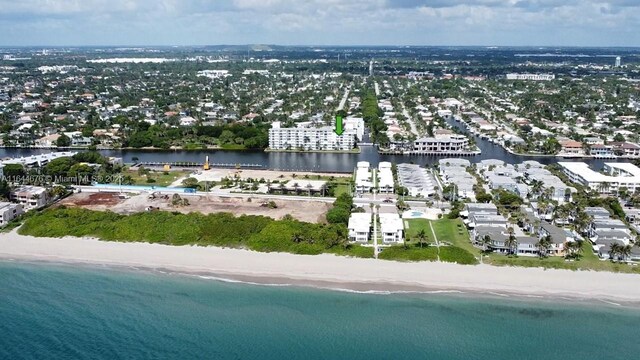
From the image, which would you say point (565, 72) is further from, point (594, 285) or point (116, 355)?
point (116, 355)

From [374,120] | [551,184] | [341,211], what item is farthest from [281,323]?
[374,120]

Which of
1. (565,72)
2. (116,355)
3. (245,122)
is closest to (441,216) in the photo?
(116,355)

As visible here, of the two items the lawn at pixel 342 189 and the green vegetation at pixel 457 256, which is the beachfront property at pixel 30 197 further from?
the green vegetation at pixel 457 256

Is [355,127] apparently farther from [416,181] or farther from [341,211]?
[341,211]

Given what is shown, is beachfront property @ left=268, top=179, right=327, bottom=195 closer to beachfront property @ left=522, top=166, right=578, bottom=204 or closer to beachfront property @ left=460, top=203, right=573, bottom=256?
beachfront property @ left=460, top=203, right=573, bottom=256

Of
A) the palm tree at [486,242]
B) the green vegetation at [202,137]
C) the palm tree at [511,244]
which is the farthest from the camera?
the green vegetation at [202,137]

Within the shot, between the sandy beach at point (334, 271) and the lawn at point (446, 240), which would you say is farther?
the lawn at point (446, 240)

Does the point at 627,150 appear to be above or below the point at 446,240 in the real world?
above

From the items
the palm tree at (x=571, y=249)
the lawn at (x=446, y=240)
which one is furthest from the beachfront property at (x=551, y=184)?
the palm tree at (x=571, y=249)
